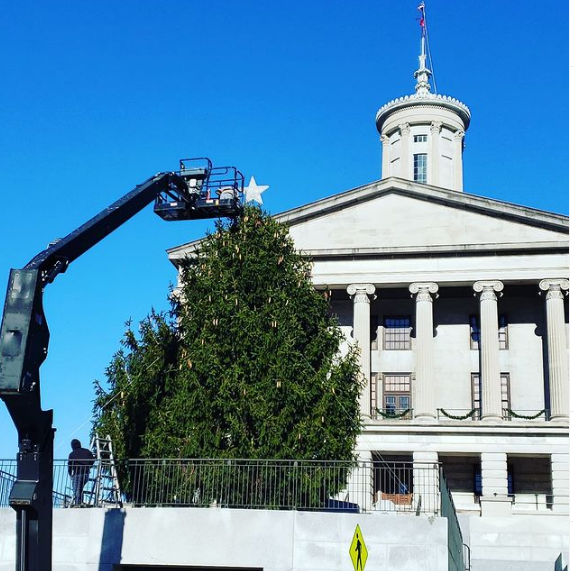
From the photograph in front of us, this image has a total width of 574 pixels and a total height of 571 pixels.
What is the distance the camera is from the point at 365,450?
44.1 m

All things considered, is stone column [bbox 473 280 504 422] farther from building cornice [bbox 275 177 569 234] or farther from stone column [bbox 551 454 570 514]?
building cornice [bbox 275 177 569 234]

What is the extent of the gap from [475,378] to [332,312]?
8029 millimetres

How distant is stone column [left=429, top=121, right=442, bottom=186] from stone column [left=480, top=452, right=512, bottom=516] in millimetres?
→ 19187

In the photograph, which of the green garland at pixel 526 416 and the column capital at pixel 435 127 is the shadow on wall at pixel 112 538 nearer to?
the green garland at pixel 526 416

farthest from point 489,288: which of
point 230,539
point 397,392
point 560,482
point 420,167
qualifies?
point 230,539

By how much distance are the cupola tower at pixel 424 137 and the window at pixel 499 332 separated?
1136 cm

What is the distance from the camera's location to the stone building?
1704 inches

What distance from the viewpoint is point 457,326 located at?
158 ft

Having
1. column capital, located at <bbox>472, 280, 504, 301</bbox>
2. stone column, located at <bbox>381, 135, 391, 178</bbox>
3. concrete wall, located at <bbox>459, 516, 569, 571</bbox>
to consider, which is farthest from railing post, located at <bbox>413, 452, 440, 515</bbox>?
stone column, located at <bbox>381, 135, 391, 178</bbox>

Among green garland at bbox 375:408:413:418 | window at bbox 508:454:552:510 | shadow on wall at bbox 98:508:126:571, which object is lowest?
shadow on wall at bbox 98:508:126:571

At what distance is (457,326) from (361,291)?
5782 mm

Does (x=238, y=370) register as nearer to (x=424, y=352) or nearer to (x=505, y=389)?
(x=424, y=352)

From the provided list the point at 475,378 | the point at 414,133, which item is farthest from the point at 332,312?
the point at 414,133

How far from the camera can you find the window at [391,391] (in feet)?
156
